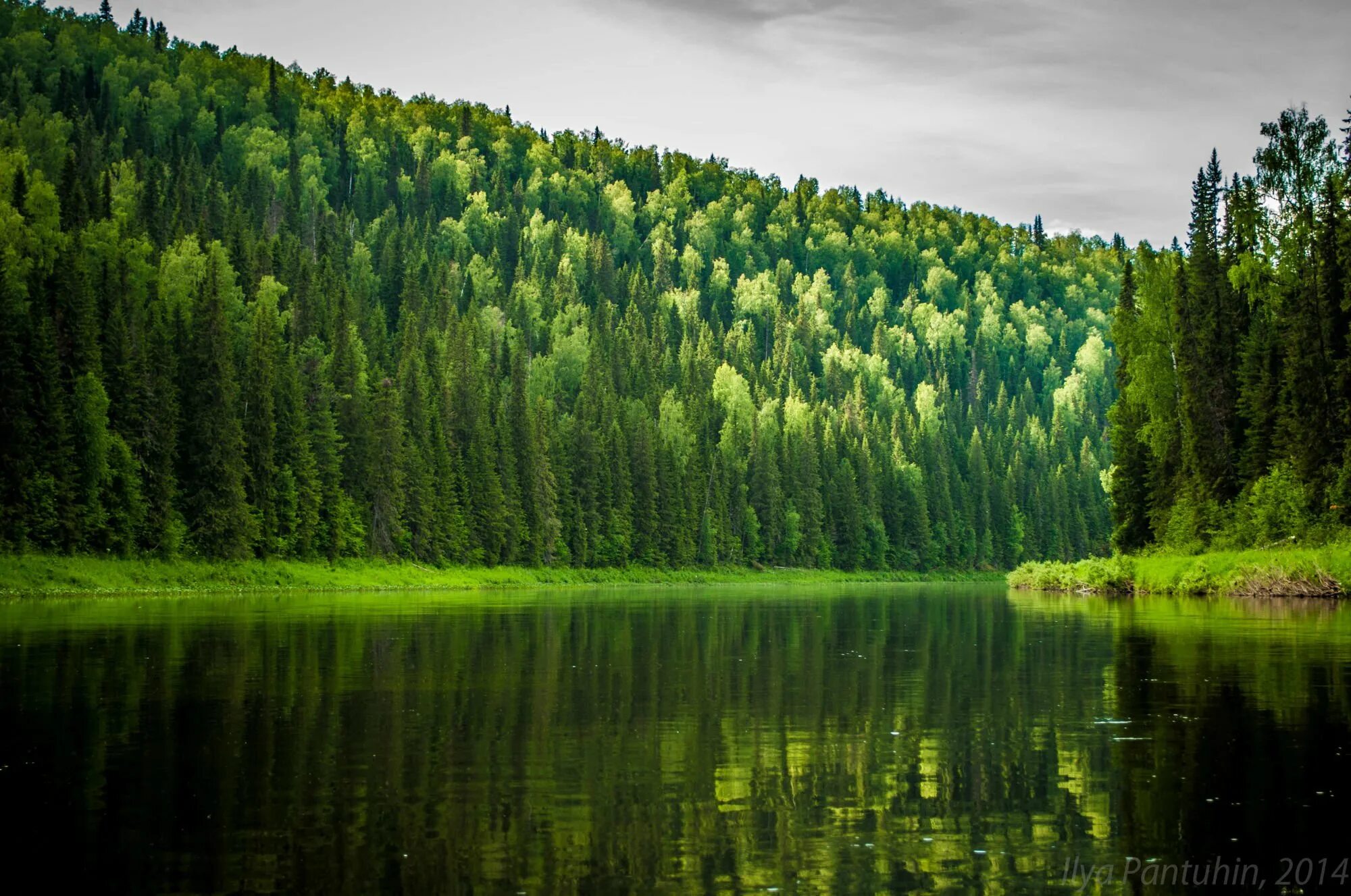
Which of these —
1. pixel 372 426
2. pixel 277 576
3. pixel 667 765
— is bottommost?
pixel 667 765

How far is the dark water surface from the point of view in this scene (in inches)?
569

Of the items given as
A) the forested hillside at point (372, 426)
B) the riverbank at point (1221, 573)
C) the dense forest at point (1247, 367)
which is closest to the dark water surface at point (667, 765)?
the riverbank at point (1221, 573)

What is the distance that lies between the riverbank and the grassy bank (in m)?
45.9

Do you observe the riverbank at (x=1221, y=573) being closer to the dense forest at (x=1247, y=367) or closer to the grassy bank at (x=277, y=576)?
the dense forest at (x=1247, y=367)

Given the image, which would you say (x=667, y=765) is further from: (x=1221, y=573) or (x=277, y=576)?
(x=277, y=576)

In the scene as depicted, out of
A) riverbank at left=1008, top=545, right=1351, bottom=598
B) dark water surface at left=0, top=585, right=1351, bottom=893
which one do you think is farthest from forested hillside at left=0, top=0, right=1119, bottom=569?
dark water surface at left=0, top=585, right=1351, bottom=893

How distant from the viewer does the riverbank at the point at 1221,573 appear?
63906 mm

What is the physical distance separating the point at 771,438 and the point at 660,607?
97887mm

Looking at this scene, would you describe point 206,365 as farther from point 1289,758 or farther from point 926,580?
point 926,580

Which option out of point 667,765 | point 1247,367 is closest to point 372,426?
point 1247,367

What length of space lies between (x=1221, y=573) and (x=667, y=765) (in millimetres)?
59848

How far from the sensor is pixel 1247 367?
3140 inches

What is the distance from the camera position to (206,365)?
9375 cm

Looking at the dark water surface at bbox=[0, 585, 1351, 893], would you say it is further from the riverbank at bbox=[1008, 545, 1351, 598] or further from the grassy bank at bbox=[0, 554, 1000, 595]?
the grassy bank at bbox=[0, 554, 1000, 595]
